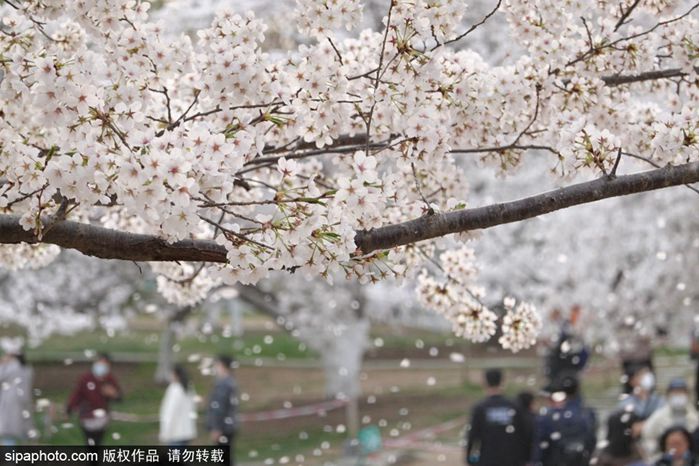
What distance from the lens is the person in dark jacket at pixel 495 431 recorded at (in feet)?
25.6

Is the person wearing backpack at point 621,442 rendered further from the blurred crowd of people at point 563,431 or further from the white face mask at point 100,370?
the white face mask at point 100,370

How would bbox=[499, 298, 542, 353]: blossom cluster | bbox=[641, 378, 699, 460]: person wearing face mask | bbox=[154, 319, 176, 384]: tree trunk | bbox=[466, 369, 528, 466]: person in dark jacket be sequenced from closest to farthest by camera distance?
bbox=[499, 298, 542, 353]: blossom cluster, bbox=[466, 369, 528, 466]: person in dark jacket, bbox=[641, 378, 699, 460]: person wearing face mask, bbox=[154, 319, 176, 384]: tree trunk

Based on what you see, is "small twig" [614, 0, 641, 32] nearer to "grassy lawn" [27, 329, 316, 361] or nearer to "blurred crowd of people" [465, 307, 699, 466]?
"blurred crowd of people" [465, 307, 699, 466]

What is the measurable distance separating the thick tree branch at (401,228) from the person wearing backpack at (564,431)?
451 centimetres

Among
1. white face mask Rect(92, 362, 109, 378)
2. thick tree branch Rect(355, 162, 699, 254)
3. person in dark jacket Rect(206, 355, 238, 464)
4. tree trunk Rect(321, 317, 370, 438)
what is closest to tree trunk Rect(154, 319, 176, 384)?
tree trunk Rect(321, 317, 370, 438)

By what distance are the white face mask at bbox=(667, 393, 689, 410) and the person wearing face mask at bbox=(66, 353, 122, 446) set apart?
5.84 m

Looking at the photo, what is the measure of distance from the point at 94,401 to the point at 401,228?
783 centimetres

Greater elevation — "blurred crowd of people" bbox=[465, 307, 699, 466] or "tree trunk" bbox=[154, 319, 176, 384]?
"tree trunk" bbox=[154, 319, 176, 384]

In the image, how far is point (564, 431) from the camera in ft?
25.3

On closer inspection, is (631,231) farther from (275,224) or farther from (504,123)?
(275,224)

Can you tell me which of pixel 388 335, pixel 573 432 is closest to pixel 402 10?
pixel 573 432

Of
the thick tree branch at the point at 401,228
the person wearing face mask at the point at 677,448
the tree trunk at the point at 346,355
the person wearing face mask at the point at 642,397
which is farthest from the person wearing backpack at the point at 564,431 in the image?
the tree trunk at the point at 346,355

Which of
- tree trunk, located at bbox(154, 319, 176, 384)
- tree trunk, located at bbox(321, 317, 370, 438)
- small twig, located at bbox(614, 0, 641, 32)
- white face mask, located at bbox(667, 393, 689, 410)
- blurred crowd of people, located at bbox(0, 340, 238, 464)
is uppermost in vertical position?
tree trunk, located at bbox(154, 319, 176, 384)

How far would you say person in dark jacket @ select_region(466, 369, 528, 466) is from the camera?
25.6 ft
